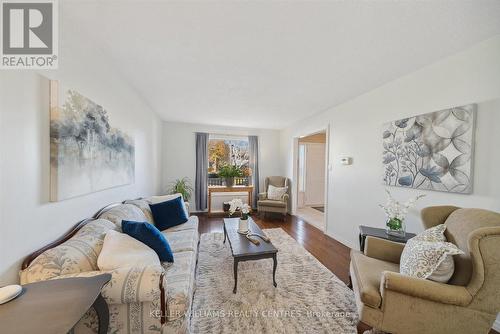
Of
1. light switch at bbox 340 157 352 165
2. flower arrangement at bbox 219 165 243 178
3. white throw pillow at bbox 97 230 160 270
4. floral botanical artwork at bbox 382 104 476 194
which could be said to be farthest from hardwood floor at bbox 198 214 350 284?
white throw pillow at bbox 97 230 160 270

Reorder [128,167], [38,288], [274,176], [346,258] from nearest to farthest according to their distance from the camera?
[38,288] → [128,167] → [346,258] → [274,176]

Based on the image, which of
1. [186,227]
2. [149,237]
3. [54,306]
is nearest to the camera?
[54,306]

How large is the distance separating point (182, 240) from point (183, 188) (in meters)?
2.54

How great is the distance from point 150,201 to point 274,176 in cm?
339

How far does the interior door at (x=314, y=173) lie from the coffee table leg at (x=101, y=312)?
5.52m

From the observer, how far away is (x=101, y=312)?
1018 millimetres

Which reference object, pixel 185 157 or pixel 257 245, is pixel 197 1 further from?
pixel 185 157

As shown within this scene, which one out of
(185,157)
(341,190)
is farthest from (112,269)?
(185,157)

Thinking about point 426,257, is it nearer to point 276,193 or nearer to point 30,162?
point 30,162

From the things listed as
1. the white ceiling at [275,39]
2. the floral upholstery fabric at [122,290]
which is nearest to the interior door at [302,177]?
the white ceiling at [275,39]

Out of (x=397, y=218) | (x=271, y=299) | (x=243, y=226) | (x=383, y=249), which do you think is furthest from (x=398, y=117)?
(x=271, y=299)

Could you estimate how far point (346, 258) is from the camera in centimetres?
266

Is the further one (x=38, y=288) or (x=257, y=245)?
(x=257, y=245)

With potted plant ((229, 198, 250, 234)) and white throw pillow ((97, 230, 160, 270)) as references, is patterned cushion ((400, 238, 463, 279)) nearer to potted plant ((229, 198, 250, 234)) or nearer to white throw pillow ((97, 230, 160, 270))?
potted plant ((229, 198, 250, 234))
